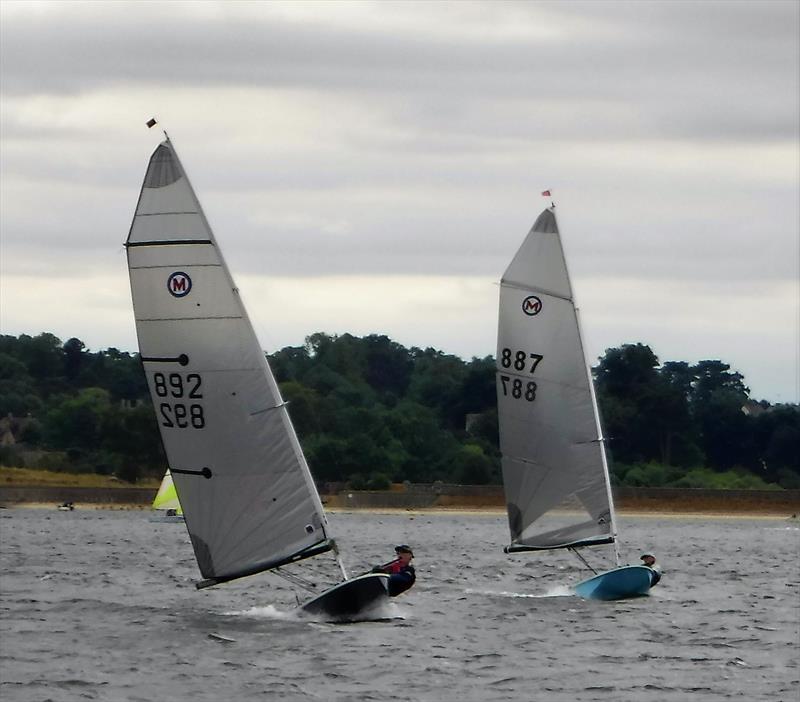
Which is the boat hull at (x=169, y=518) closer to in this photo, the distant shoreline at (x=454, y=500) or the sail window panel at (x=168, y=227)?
the distant shoreline at (x=454, y=500)

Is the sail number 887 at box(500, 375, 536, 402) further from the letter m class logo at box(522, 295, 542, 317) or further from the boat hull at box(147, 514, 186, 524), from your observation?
the boat hull at box(147, 514, 186, 524)

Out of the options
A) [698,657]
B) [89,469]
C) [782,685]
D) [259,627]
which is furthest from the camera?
[89,469]

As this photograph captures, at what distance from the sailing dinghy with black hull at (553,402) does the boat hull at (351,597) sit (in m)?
9.15

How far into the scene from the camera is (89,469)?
15075 centimetres

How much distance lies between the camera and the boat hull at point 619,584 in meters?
46.8

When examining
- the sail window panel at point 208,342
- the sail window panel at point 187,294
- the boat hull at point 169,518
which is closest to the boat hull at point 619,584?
the sail window panel at point 208,342

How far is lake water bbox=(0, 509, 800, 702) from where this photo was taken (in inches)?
1268

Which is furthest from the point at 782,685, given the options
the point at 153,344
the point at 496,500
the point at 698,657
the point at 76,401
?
the point at 76,401

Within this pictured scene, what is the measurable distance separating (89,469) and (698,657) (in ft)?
386

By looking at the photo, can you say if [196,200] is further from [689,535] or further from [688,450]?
[688,450]

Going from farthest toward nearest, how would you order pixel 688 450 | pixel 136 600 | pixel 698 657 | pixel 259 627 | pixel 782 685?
pixel 688 450 → pixel 136 600 → pixel 259 627 → pixel 698 657 → pixel 782 685

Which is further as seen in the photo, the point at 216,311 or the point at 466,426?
the point at 466,426

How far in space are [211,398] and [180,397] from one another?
2.14 feet

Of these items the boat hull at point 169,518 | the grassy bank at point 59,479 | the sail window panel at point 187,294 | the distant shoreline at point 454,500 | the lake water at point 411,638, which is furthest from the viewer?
the grassy bank at point 59,479
